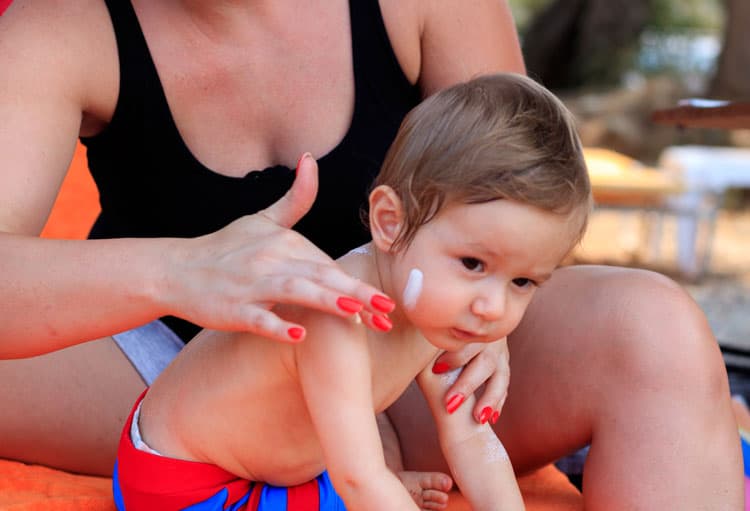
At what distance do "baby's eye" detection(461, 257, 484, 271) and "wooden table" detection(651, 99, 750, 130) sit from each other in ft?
2.75

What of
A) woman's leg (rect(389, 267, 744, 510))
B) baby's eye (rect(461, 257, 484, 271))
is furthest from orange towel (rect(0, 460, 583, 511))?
baby's eye (rect(461, 257, 484, 271))

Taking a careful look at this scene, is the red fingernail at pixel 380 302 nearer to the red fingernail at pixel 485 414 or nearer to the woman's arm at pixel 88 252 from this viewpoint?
Answer: the woman's arm at pixel 88 252

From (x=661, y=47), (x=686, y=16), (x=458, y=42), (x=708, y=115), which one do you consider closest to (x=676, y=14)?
(x=686, y=16)

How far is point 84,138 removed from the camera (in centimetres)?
136

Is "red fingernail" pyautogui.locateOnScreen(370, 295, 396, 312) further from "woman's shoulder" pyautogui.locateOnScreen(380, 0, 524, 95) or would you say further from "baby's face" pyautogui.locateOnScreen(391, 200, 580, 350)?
"woman's shoulder" pyautogui.locateOnScreen(380, 0, 524, 95)

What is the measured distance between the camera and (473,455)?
1.15 meters

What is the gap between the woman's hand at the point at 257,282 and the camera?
872 mm

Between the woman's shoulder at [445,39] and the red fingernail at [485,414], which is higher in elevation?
the woman's shoulder at [445,39]

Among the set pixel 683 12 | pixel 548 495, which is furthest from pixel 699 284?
pixel 683 12

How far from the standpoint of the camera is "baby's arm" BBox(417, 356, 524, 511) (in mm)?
1139

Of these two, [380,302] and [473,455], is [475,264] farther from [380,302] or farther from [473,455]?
[473,455]

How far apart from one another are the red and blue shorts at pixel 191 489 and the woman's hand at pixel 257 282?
0.79ft

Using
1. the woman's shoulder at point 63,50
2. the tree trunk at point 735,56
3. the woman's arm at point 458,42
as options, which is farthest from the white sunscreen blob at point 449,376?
the tree trunk at point 735,56

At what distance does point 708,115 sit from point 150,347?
3.39ft
